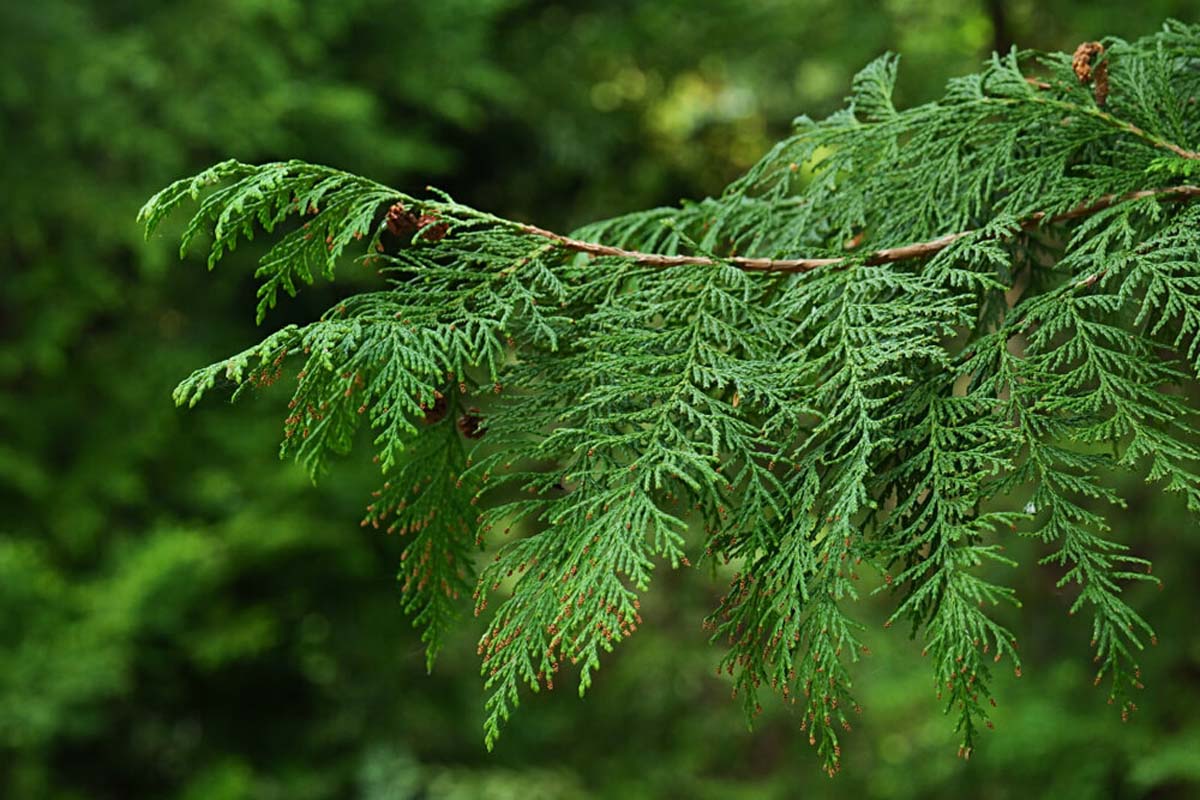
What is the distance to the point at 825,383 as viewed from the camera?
107 centimetres

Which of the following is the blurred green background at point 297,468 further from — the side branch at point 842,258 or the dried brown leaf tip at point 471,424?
the dried brown leaf tip at point 471,424

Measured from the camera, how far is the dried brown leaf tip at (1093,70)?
4.23 ft

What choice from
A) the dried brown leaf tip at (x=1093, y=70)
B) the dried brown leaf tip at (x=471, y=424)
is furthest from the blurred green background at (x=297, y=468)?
the dried brown leaf tip at (x=471, y=424)

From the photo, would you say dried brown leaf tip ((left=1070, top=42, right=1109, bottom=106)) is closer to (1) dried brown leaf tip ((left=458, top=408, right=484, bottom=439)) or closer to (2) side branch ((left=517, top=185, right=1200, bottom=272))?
(2) side branch ((left=517, top=185, right=1200, bottom=272))

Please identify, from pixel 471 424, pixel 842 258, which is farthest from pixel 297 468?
pixel 842 258

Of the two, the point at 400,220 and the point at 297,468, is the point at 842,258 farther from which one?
the point at 297,468

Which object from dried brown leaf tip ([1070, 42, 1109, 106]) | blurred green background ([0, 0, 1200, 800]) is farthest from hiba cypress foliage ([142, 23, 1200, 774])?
blurred green background ([0, 0, 1200, 800])

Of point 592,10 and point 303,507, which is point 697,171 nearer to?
point 592,10

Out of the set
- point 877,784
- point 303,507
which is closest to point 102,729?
point 303,507

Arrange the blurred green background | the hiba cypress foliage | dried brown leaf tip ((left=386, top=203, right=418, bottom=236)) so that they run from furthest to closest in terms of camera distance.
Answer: the blurred green background, dried brown leaf tip ((left=386, top=203, right=418, bottom=236)), the hiba cypress foliage

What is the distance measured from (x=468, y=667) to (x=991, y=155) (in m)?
4.22

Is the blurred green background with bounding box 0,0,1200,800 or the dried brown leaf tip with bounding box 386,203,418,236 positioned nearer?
the dried brown leaf tip with bounding box 386,203,418,236

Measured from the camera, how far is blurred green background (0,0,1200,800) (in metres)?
4.02

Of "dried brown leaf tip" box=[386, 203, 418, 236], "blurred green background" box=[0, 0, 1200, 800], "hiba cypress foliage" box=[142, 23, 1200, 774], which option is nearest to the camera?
"hiba cypress foliage" box=[142, 23, 1200, 774]
